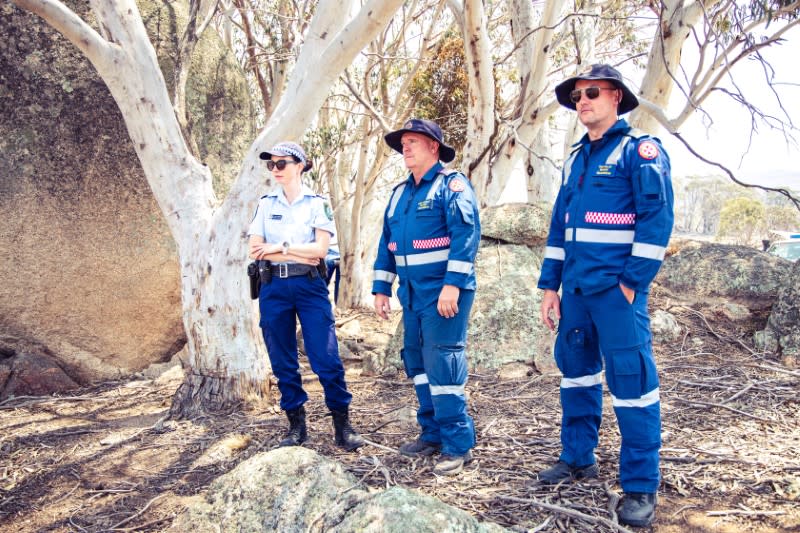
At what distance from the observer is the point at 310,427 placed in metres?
4.70

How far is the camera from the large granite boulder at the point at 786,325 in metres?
→ 5.36

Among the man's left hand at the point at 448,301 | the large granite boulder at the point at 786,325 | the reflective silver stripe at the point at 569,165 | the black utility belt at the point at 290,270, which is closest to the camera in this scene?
the reflective silver stripe at the point at 569,165

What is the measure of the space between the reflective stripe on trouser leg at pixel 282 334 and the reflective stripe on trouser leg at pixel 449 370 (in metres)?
0.96

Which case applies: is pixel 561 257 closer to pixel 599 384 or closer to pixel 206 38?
pixel 599 384

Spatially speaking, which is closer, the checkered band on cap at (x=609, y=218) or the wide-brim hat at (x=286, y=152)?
the checkered band on cap at (x=609, y=218)

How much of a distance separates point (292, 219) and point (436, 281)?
3.63ft

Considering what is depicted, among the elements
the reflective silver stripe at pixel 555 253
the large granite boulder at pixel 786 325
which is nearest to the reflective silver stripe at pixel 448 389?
the reflective silver stripe at pixel 555 253

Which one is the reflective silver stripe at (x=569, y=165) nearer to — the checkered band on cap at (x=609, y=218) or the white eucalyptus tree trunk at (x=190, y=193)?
the checkered band on cap at (x=609, y=218)

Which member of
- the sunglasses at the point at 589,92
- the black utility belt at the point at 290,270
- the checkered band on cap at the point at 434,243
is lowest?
the black utility belt at the point at 290,270

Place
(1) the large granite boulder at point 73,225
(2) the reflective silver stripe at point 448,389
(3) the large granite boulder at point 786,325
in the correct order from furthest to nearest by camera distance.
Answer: (1) the large granite boulder at point 73,225 < (3) the large granite boulder at point 786,325 < (2) the reflective silver stripe at point 448,389

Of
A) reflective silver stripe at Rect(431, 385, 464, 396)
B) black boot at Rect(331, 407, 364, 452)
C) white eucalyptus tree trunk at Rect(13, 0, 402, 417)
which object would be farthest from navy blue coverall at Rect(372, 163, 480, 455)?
white eucalyptus tree trunk at Rect(13, 0, 402, 417)

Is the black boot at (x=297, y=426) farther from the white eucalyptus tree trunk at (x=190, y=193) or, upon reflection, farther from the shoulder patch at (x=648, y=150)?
the shoulder patch at (x=648, y=150)

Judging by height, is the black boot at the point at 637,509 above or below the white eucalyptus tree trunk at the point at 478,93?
below

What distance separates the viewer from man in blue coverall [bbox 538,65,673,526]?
9.86 feet
